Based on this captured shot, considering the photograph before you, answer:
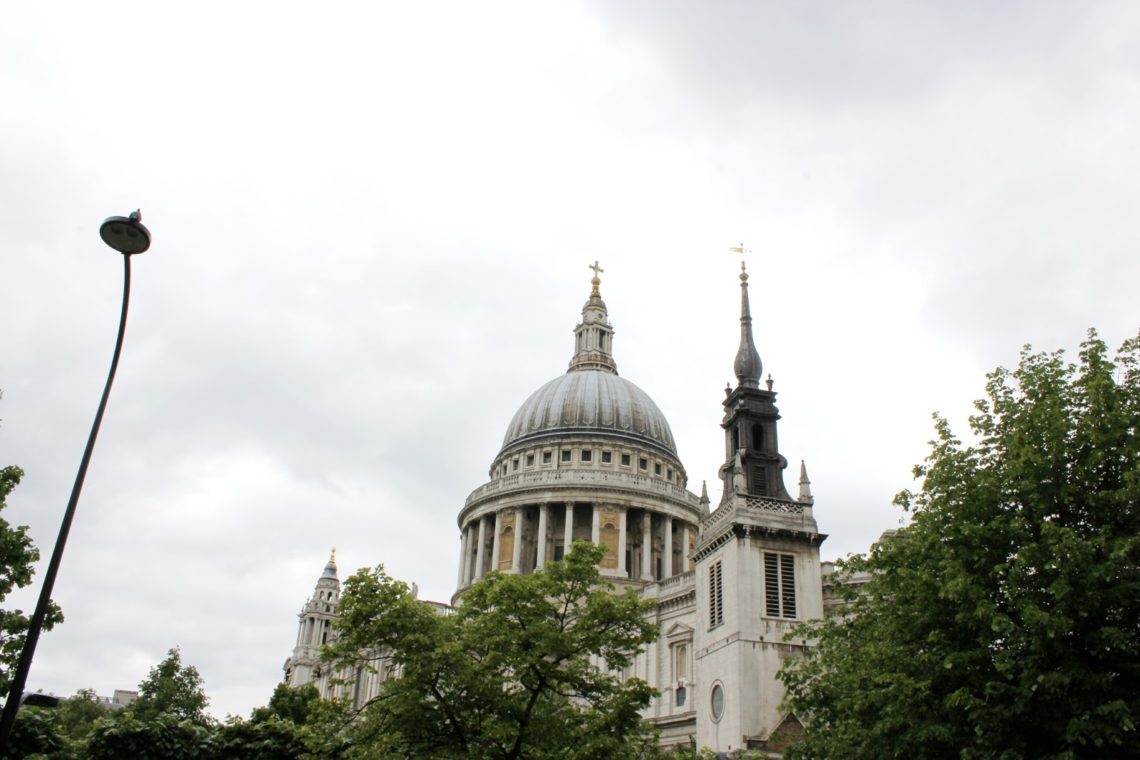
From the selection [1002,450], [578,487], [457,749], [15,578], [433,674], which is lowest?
[457,749]

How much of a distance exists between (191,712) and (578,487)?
33.9 meters

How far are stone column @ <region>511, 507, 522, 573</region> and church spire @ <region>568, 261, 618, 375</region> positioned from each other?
22879 millimetres

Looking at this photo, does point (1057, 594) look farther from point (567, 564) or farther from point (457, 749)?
point (457, 749)

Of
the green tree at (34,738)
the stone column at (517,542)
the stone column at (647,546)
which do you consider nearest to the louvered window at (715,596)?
the green tree at (34,738)

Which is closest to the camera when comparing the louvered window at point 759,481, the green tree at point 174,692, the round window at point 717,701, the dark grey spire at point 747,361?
the round window at point 717,701

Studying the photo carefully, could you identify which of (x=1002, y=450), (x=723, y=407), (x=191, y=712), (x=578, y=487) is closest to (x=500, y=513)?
(x=578, y=487)

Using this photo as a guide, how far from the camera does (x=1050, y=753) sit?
827 inches

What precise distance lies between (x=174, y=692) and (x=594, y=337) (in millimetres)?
53375

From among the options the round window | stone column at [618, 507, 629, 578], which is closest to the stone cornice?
stone column at [618, 507, 629, 578]

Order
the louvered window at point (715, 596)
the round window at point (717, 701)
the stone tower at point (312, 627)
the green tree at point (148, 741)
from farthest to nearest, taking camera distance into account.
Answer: the stone tower at point (312, 627)
the louvered window at point (715, 596)
the round window at point (717, 701)
the green tree at point (148, 741)

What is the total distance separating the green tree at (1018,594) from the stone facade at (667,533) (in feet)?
41.9

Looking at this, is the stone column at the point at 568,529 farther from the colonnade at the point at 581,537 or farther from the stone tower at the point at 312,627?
the stone tower at the point at 312,627

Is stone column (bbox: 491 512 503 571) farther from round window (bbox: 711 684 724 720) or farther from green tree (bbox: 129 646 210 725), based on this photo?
round window (bbox: 711 684 724 720)

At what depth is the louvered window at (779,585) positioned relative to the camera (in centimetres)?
4388
